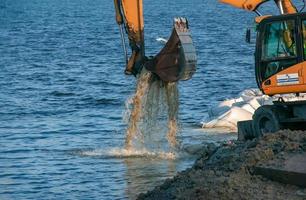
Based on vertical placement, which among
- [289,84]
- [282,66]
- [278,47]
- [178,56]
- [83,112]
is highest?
[278,47]

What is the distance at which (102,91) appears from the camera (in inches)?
1417

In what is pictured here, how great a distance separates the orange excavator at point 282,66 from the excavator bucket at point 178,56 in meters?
1.28

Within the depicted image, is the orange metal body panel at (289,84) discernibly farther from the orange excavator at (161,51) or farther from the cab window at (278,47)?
the orange excavator at (161,51)

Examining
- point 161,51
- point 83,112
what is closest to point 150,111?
point 161,51

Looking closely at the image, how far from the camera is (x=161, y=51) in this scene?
18344 mm

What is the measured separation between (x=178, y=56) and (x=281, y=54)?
1.94m

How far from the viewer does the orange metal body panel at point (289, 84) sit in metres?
16.7

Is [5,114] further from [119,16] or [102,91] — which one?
[119,16]

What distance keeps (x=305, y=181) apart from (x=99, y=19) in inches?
3560

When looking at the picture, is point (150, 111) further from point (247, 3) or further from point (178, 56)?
point (247, 3)

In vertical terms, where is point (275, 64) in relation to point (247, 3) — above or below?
below

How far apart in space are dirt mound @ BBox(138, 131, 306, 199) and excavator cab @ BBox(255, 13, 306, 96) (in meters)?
2.03

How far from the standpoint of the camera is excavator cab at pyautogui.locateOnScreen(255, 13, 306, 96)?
1669 centimetres

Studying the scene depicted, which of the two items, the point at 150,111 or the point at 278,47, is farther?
the point at 150,111
